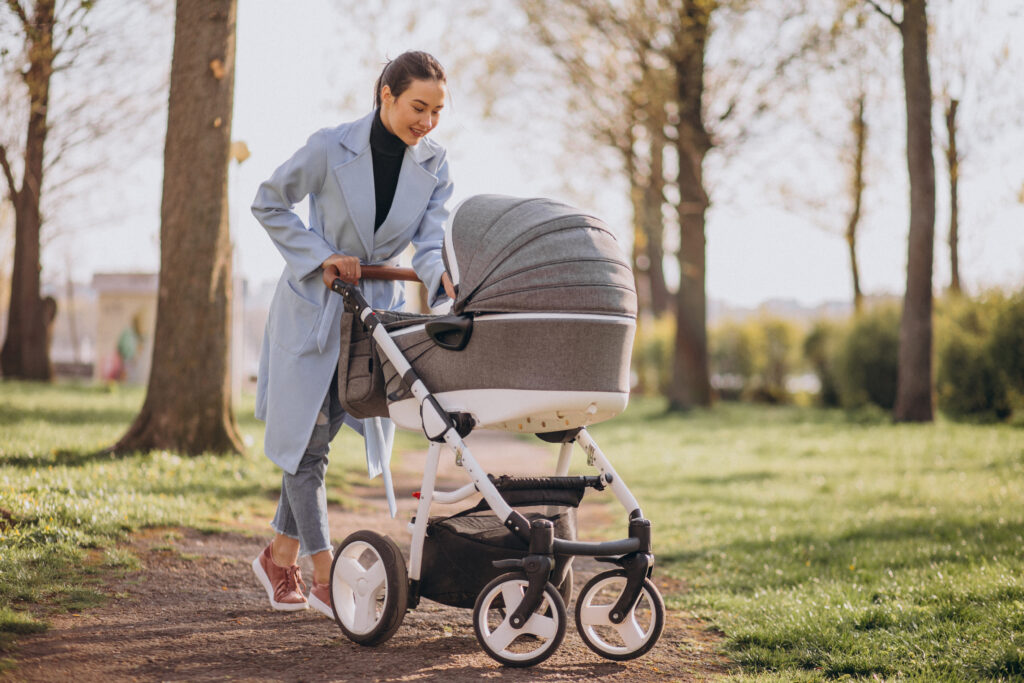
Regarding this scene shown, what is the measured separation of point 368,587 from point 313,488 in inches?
Answer: 21.6

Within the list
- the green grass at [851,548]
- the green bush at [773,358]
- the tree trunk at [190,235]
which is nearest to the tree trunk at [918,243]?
the green grass at [851,548]

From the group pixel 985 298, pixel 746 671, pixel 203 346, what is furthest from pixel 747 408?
pixel 746 671

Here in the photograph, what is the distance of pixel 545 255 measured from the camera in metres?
3.29

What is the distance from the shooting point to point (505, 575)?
327 cm

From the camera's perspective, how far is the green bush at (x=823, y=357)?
21734 millimetres

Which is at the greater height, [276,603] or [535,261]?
[535,261]

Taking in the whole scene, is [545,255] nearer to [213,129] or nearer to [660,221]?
[213,129]

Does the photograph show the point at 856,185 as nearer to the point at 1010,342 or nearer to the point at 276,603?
the point at 1010,342

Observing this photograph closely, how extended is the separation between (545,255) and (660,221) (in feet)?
59.8

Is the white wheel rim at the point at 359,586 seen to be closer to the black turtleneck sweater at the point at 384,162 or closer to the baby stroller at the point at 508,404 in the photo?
the baby stroller at the point at 508,404

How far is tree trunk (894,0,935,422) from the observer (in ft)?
47.4

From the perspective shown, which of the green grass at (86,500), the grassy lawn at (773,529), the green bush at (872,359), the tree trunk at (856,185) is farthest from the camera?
the tree trunk at (856,185)

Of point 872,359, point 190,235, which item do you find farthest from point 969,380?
point 190,235

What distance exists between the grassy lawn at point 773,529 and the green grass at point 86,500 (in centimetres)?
2
